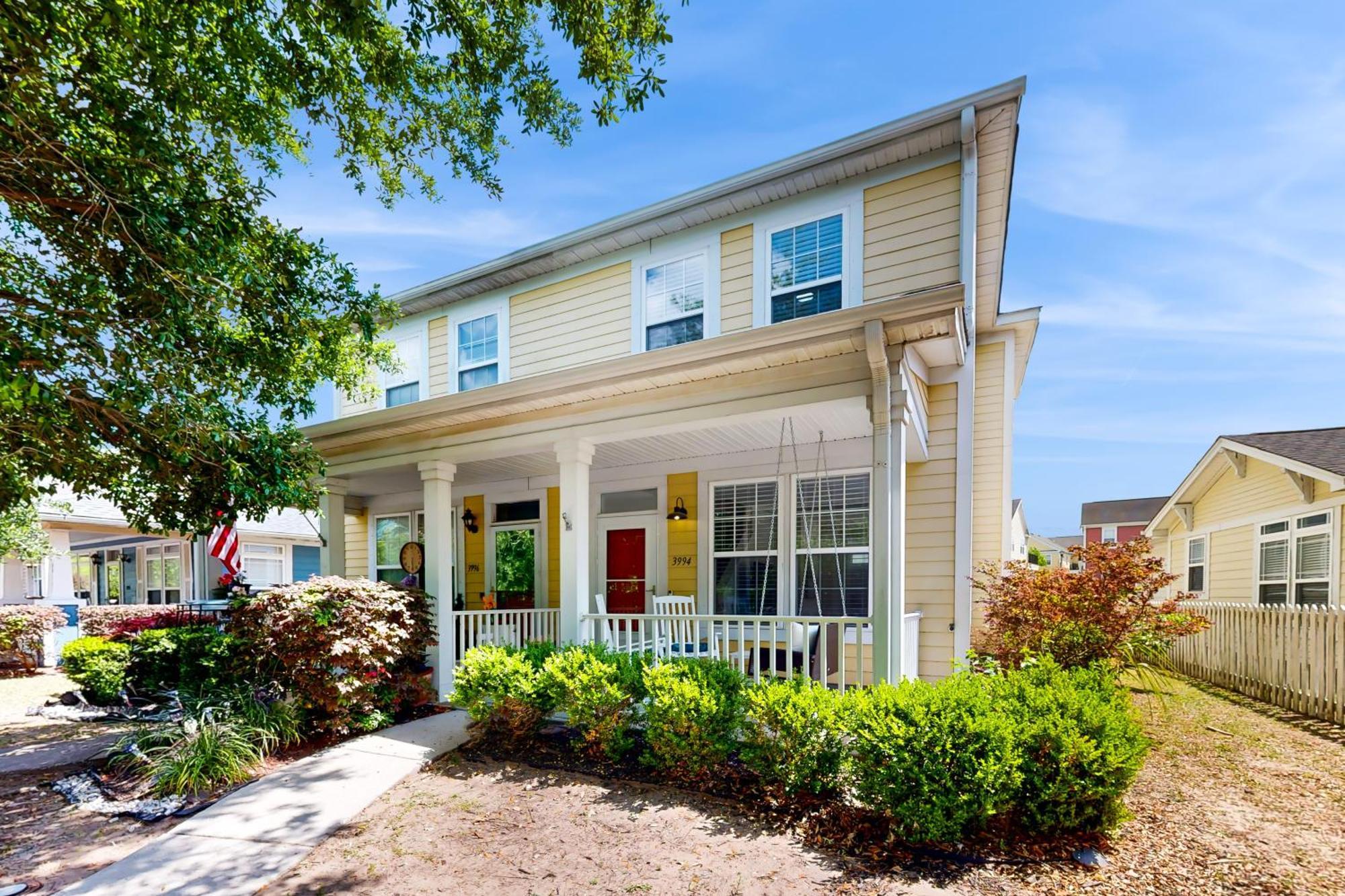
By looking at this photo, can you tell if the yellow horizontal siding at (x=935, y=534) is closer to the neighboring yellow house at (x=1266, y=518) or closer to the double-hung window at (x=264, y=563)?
the neighboring yellow house at (x=1266, y=518)

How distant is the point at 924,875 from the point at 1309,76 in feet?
25.0

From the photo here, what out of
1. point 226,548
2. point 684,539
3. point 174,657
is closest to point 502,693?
point 684,539

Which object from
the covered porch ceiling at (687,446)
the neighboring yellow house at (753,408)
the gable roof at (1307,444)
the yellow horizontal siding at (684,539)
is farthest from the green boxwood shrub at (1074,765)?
the gable roof at (1307,444)

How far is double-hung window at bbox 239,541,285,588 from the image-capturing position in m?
18.8

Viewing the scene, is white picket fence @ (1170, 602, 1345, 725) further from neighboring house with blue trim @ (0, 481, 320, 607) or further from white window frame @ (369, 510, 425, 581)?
neighboring house with blue trim @ (0, 481, 320, 607)

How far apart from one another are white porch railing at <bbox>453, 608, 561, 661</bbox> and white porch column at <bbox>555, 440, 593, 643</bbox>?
2.70 feet

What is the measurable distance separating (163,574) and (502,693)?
1909 centimetres

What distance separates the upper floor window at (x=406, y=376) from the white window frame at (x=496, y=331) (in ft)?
1.22

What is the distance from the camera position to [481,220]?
860 centimetres

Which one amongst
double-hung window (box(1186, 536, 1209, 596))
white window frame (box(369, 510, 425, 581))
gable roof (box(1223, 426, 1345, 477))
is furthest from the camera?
double-hung window (box(1186, 536, 1209, 596))

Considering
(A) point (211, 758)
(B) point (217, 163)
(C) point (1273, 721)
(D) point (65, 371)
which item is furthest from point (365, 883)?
(C) point (1273, 721)

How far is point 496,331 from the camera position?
10336mm

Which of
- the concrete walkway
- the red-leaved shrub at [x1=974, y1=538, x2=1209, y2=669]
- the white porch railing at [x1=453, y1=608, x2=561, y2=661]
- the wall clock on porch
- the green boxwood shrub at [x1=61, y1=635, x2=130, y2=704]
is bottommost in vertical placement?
the green boxwood shrub at [x1=61, y1=635, x2=130, y2=704]

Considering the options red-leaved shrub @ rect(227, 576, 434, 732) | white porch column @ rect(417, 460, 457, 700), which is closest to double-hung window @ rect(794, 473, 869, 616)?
white porch column @ rect(417, 460, 457, 700)
